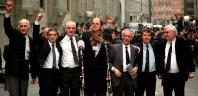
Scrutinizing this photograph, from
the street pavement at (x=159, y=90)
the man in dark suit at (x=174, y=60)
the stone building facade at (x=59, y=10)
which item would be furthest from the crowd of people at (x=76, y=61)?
the stone building facade at (x=59, y=10)

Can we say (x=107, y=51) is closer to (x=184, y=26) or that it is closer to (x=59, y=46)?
(x=59, y=46)

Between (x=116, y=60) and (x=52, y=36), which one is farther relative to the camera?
(x=116, y=60)

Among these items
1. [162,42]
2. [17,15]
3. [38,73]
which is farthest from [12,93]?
[17,15]

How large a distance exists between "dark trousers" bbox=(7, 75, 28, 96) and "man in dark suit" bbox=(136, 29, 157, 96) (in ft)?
8.25

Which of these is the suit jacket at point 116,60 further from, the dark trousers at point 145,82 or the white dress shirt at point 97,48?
the dark trousers at point 145,82

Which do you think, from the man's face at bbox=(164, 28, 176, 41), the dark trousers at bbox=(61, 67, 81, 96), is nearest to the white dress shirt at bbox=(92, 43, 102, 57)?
the dark trousers at bbox=(61, 67, 81, 96)

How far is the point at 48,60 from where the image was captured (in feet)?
37.9

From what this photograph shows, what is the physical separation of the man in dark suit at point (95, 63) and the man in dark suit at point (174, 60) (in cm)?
133

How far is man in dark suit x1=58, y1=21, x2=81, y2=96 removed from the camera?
11586mm

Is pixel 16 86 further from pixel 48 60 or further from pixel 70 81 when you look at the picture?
pixel 70 81

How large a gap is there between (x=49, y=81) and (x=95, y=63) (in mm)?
976

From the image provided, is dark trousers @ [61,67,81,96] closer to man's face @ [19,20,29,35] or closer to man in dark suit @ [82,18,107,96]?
man in dark suit @ [82,18,107,96]

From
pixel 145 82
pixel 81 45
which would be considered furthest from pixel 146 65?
pixel 81 45

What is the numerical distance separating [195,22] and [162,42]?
78.7ft
